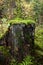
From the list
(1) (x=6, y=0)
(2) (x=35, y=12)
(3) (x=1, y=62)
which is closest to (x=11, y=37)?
(3) (x=1, y=62)

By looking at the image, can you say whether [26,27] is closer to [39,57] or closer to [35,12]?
[39,57]

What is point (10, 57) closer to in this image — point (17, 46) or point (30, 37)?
point (17, 46)

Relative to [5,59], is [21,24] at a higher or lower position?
higher

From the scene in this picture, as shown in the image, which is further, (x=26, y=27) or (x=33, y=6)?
(x=33, y=6)

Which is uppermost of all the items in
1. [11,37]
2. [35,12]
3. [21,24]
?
[21,24]

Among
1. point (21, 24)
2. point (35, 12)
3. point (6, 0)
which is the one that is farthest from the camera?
point (35, 12)

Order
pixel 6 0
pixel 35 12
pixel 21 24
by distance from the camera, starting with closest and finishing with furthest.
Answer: pixel 21 24 → pixel 6 0 → pixel 35 12

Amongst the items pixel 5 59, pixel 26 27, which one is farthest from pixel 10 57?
pixel 26 27

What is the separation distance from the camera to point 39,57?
786 centimetres

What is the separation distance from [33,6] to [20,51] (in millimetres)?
10202

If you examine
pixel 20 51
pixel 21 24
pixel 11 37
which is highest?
pixel 21 24

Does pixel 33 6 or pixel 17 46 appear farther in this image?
pixel 33 6

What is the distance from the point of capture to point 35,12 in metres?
17.1

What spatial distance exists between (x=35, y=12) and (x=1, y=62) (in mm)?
10232
